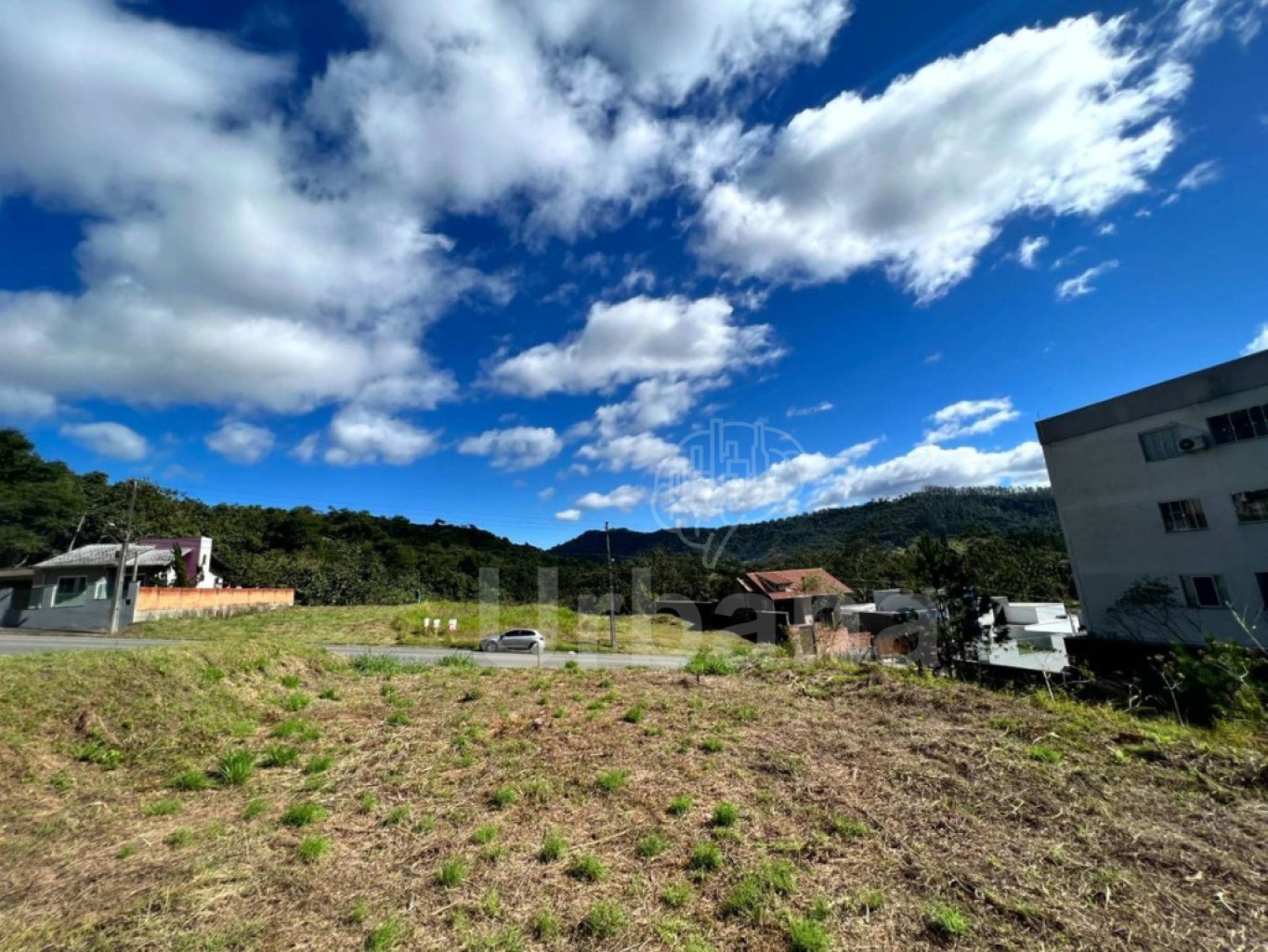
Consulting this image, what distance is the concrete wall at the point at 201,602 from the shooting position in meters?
24.6

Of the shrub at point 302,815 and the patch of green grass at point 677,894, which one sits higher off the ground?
the shrub at point 302,815

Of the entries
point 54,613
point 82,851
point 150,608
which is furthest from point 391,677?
point 54,613

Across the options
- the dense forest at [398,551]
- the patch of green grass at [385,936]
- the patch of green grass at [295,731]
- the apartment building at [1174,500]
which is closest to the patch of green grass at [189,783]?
the patch of green grass at [295,731]

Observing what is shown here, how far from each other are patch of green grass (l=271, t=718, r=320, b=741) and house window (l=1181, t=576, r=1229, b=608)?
23708 mm

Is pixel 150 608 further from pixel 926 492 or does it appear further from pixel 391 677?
pixel 926 492

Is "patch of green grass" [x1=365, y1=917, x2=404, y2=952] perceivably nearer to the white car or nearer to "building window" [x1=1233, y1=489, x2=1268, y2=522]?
the white car

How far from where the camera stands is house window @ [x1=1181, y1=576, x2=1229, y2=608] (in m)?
15.9

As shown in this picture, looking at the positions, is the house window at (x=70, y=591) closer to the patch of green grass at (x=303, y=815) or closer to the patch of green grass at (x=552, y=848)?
the patch of green grass at (x=303, y=815)

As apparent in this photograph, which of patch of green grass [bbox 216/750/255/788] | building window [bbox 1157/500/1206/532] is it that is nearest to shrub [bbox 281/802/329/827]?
patch of green grass [bbox 216/750/255/788]

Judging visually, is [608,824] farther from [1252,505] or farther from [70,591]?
[70,591]

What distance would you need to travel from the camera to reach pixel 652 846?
4.09 metres

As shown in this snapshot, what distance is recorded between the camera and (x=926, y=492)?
104m

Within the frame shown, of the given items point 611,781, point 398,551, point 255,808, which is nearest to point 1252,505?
point 611,781

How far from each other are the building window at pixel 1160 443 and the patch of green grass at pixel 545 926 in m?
22.9
